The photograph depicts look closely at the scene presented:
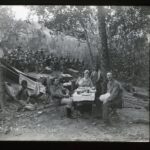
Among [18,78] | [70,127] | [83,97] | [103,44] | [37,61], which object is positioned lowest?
[70,127]

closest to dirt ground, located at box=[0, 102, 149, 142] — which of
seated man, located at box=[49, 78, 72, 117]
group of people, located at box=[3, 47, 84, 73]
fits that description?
seated man, located at box=[49, 78, 72, 117]

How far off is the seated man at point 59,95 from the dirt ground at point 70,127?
13 cm

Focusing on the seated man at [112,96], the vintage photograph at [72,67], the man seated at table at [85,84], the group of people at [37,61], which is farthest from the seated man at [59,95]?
the seated man at [112,96]

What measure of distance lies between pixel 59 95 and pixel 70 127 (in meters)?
0.68

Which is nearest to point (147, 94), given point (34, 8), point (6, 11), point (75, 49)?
point (75, 49)

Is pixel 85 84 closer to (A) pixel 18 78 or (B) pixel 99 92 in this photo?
(B) pixel 99 92

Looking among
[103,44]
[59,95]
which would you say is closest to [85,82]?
[59,95]

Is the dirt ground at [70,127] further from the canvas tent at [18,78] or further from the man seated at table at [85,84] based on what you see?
the canvas tent at [18,78]

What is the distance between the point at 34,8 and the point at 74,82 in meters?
1.69

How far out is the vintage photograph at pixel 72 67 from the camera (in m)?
5.99

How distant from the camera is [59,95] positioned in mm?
6094

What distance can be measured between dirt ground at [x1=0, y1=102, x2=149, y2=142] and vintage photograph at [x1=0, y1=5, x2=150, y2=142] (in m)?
0.02

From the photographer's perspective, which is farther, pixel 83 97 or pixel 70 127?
pixel 83 97
